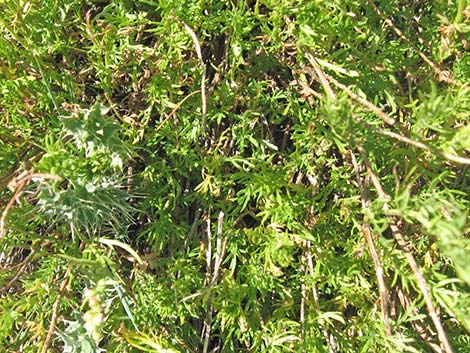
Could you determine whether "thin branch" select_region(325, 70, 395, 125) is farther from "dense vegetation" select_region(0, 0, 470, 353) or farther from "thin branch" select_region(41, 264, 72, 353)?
"thin branch" select_region(41, 264, 72, 353)

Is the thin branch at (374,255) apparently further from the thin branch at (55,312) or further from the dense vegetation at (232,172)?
the thin branch at (55,312)

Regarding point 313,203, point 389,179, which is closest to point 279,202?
point 313,203

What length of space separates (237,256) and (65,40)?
0.63m

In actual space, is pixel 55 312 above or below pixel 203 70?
below

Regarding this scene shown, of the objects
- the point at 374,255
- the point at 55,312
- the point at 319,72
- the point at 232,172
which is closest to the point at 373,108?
the point at 319,72

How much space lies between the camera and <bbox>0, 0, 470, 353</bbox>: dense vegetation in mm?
1115

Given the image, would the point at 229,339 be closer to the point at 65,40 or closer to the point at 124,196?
the point at 124,196

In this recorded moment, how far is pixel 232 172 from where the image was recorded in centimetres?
127

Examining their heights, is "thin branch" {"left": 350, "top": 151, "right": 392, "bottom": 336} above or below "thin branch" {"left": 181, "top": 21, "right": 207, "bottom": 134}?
below

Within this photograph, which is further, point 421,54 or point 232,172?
point 232,172

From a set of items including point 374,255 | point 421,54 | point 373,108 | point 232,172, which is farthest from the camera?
point 232,172

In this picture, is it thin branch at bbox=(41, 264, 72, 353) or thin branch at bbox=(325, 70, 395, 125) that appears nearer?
thin branch at bbox=(325, 70, 395, 125)

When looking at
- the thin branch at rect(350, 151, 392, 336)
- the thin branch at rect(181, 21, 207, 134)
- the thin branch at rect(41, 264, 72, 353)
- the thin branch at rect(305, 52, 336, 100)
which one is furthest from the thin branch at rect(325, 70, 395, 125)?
the thin branch at rect(41, 264, 72, 353)

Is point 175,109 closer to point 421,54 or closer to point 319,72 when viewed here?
point 319,72
